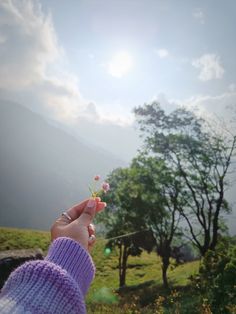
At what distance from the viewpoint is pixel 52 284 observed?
1511 millimetres

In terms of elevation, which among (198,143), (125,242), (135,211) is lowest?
(125,242)

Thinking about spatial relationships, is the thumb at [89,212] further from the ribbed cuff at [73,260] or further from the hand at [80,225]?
the ribbed cuff at [73,260]

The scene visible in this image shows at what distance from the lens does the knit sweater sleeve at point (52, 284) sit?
4.48ft

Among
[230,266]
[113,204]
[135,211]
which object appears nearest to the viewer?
[230,266]

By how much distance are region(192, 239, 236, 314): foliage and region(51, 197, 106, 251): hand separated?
8249 mm

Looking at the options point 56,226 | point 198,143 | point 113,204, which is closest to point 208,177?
point 198,143

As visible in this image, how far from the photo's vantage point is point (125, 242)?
5094 centimetres

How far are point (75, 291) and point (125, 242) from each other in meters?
50.7

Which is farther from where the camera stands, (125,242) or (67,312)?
(125,242)

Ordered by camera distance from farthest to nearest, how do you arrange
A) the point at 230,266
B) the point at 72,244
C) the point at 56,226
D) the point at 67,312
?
the point at 230,266 → the point at 56,226 → the point at 72,244 → the point at 67,312

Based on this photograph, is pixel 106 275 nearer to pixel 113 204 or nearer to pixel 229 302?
pixel 113 204

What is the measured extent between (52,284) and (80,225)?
56 centimetres

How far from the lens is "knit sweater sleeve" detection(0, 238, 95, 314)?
4.48 ft

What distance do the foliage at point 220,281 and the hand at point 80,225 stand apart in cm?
825
